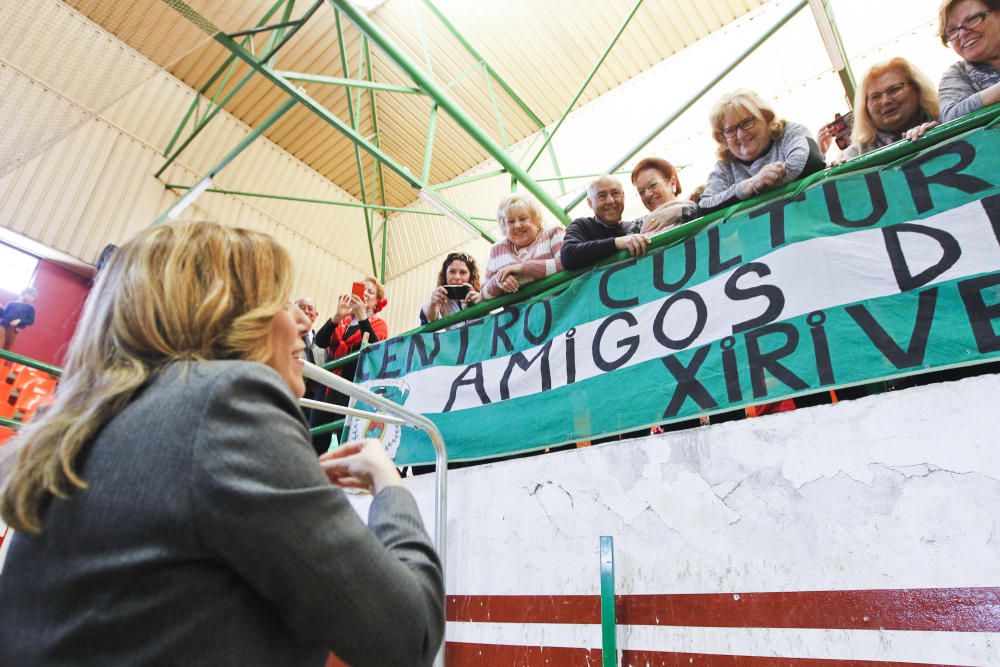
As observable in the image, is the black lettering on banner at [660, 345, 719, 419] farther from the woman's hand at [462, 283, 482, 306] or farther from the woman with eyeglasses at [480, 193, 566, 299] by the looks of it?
the woman's hand at [462, 283, 482, 306]

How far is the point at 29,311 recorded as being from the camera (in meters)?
7.90

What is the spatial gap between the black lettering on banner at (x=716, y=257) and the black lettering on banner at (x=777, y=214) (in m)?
0.14

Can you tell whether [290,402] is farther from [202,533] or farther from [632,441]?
[632,441]

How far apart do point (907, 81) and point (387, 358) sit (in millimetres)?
3003

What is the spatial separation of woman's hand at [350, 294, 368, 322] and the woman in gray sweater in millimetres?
3933

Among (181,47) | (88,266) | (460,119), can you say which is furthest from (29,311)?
(460,119)

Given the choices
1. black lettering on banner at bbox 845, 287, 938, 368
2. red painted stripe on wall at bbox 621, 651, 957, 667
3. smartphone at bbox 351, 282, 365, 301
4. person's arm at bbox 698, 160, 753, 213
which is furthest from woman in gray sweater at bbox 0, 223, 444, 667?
smartphone at bbox 351, 282, 365, 301

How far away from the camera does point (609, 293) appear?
286 cm

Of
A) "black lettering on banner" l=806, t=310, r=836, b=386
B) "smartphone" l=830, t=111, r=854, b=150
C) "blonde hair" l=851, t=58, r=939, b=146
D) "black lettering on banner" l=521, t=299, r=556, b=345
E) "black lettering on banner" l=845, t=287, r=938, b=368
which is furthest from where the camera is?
"smartphone" l=830, t=111, r=854, b=150

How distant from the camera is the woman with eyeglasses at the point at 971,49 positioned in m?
2.51

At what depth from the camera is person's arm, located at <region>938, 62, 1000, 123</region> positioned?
225cm

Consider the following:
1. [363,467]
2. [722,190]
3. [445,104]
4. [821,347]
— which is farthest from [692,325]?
[445,104]

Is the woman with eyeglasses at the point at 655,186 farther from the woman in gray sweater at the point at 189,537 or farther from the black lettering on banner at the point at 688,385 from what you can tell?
the woman in gray sweater at the point at 189,537

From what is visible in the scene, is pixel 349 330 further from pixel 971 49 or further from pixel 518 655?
pixel 971 49
